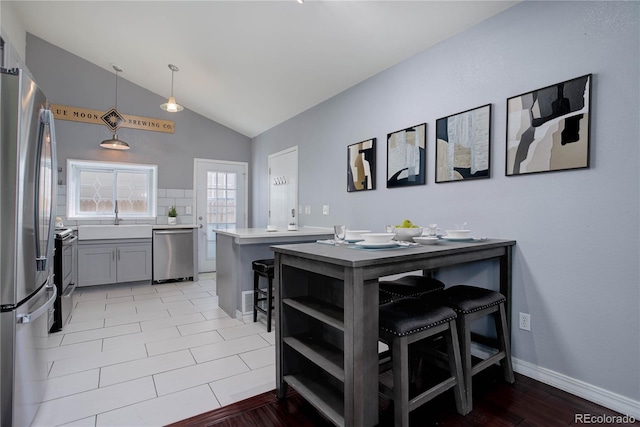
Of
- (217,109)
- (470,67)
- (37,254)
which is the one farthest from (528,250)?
(217,109)

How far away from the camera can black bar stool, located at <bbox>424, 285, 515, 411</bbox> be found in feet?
5.94

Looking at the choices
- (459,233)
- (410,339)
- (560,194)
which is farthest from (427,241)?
(560,194)

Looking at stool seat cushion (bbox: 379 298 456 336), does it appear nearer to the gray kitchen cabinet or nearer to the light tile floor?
the light tile floor

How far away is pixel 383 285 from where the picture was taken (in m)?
2.29

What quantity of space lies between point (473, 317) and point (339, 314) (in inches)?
34.1

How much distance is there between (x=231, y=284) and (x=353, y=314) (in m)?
2.29

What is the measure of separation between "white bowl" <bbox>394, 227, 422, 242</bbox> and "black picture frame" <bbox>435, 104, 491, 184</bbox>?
701mm

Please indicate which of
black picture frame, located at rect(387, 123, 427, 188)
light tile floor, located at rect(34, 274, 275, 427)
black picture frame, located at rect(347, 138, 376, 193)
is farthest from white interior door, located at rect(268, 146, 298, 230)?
black picture frame, located at rect(387, 123, 427, 188)

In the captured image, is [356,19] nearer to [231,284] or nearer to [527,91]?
[527,91]

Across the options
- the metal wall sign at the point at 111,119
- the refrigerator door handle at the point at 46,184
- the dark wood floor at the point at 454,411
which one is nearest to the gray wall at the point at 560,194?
the dark wood floor at the point at 454,411

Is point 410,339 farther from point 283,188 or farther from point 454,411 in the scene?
point 283,188

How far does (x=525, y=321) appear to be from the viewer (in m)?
2.15

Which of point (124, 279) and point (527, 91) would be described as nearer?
point (527, 91)

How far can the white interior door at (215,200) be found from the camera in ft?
19.1
